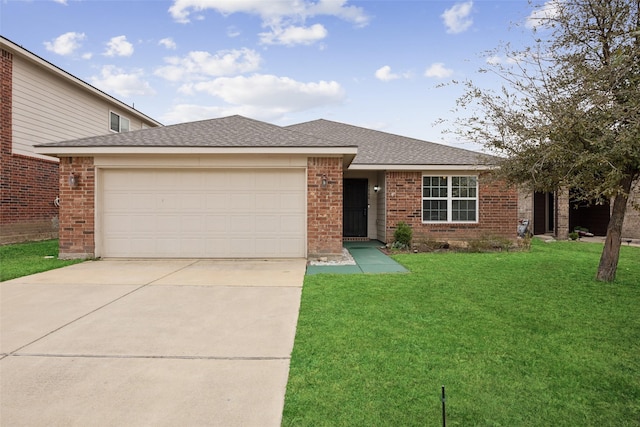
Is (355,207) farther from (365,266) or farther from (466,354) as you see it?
(466,354)

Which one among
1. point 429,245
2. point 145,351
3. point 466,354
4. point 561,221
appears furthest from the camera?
point 561,221

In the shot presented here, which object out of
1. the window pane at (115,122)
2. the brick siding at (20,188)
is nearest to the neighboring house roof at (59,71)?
the brick siding at (20,188)

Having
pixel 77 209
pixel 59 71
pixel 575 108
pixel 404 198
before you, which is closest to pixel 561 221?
pixel 404 198

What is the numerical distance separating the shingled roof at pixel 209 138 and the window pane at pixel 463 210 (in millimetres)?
5007

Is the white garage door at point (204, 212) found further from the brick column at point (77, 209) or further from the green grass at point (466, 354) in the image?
the green grass at point (466, 354)

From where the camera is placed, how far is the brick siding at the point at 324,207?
29.0 feet

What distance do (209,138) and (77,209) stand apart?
3697 mm

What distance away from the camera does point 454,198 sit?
11.9 metres

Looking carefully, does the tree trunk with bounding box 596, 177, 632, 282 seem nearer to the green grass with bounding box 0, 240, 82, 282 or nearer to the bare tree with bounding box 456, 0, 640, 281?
the bare tree with bounding box 456, 0, 640, 281

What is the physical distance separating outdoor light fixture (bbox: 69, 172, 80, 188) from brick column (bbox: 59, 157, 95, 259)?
0.05 m

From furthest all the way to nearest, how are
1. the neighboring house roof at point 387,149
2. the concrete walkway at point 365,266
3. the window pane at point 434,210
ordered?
the window pane at point 434,210
the neighboring house roof at point 387,149
the concrete walkway at point 365,266

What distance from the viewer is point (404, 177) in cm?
1184

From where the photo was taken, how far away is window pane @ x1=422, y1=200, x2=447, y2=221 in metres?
11.9

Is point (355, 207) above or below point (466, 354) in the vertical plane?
above
